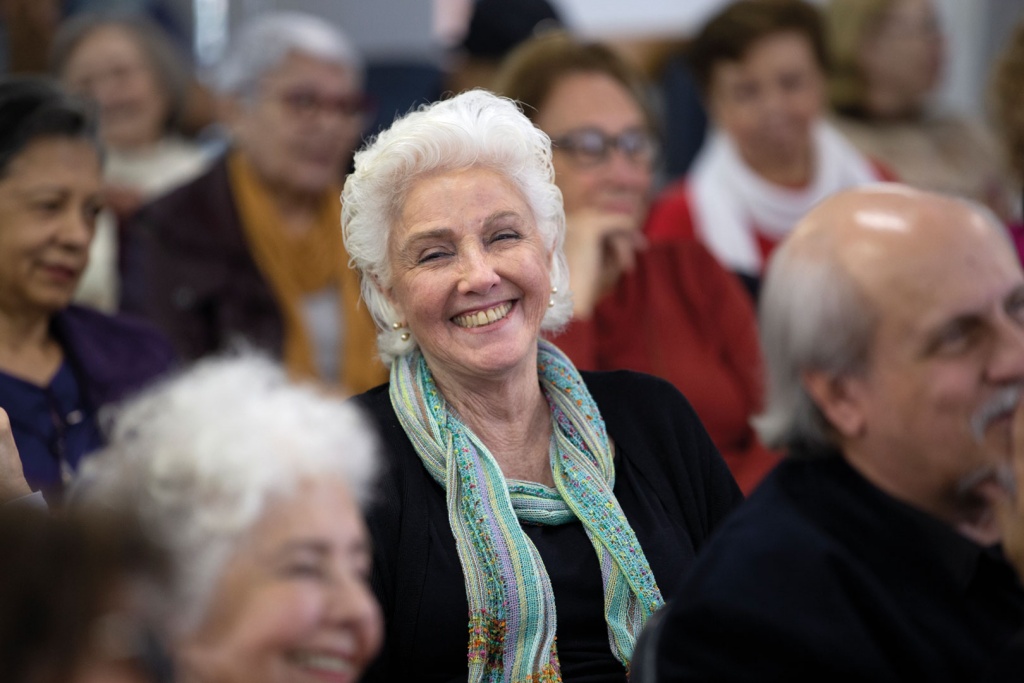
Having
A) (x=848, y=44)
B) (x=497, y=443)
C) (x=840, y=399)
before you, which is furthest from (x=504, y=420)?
(x=848, y=44)

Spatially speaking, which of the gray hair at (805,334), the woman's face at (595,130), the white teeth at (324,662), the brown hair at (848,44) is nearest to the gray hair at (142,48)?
the woman's face at (595,130)

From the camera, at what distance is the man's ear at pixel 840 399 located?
160cm

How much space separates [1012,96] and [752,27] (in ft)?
2.98

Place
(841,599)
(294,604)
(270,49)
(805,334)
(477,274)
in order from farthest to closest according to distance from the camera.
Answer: (270,49) < (477,274) < (805,334) < (841,599) < (294,604)

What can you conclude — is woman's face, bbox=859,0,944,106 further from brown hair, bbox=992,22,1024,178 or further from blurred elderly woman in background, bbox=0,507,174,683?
blurred elderly woman in background, bbox=0,507,174,683

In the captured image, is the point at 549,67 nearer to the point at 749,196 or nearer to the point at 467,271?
the point at 749,196

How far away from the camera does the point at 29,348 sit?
105 inches

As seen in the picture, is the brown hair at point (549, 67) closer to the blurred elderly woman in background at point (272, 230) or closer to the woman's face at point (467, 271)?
the blurred elderly woman in background at point (272, 230)

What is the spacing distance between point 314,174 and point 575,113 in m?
1.15

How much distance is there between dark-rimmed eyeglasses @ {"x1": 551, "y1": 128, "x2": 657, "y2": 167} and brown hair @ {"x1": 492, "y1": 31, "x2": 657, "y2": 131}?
0.33 feet

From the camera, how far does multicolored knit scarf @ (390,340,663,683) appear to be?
192cm

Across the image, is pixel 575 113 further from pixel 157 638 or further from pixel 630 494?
pixel 157 638

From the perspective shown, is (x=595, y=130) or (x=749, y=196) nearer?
(x=595, y=130)

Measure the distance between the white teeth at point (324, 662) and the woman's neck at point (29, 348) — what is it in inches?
60.7
